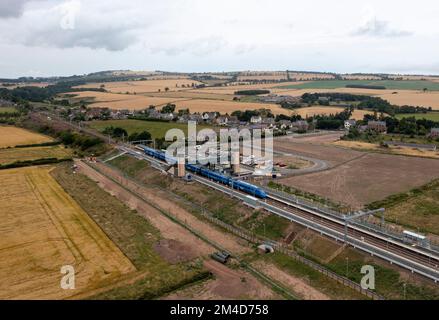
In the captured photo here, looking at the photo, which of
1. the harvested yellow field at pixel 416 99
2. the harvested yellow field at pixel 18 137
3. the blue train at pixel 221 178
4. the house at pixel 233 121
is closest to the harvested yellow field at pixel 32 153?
the harvested yellow field at pixel 18 137

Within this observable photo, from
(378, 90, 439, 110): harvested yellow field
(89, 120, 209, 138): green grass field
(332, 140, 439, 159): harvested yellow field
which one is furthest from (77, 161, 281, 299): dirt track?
(378, 90, 439, 110): harvested yellow field

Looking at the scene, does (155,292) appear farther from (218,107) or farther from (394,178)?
(218,107)

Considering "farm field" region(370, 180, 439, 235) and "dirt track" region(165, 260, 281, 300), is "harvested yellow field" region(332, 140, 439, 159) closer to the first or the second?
"farm field" region(370, 180, 439, 235)

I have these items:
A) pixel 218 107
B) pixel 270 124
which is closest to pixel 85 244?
pixel 270 124

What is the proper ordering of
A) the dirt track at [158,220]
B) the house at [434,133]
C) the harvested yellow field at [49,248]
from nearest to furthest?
1. the harvested yellow field at [49,248]
2. the dirt track at [158,220]
3. the house at [434,133]

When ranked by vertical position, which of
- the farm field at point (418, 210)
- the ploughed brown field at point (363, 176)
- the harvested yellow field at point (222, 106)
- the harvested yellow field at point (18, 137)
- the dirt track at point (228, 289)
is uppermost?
the harvested yellow field at point (222, 106)

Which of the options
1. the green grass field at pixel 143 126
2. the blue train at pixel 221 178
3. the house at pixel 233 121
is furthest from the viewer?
the house at pixel 233 121

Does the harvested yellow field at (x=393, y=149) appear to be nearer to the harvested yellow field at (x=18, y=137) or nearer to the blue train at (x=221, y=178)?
the blue train at (x=221, y=178)
